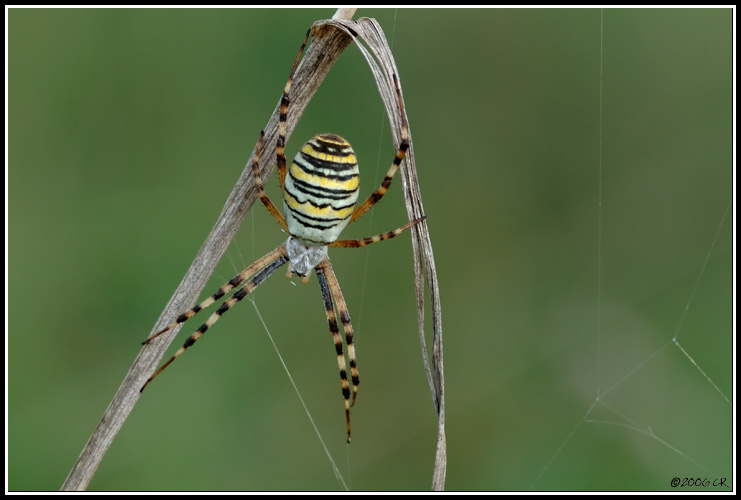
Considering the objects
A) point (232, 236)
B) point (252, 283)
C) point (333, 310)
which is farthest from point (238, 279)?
point (232, 236)

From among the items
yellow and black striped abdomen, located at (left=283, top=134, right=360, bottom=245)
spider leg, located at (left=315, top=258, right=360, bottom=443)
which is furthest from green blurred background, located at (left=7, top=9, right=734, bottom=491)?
yellow and black striped abdomen, located at (left=283, top=134, right=360, bottom=245)

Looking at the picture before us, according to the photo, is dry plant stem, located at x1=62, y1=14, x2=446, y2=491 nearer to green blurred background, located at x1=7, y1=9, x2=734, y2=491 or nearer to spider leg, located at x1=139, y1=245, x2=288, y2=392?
spider leg, located at x1=139, y1=245, x2=288, y2=392

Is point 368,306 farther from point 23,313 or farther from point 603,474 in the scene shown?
point 23,313

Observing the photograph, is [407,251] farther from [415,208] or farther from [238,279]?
[415,208]

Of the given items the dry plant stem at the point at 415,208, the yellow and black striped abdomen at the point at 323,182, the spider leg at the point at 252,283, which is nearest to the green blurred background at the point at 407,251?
the spider leg at the point at 252,283

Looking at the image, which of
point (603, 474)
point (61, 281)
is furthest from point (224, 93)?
point (603, 474)

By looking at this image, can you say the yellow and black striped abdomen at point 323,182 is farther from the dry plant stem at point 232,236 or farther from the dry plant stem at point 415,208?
the dry plant stem at point 415,208
